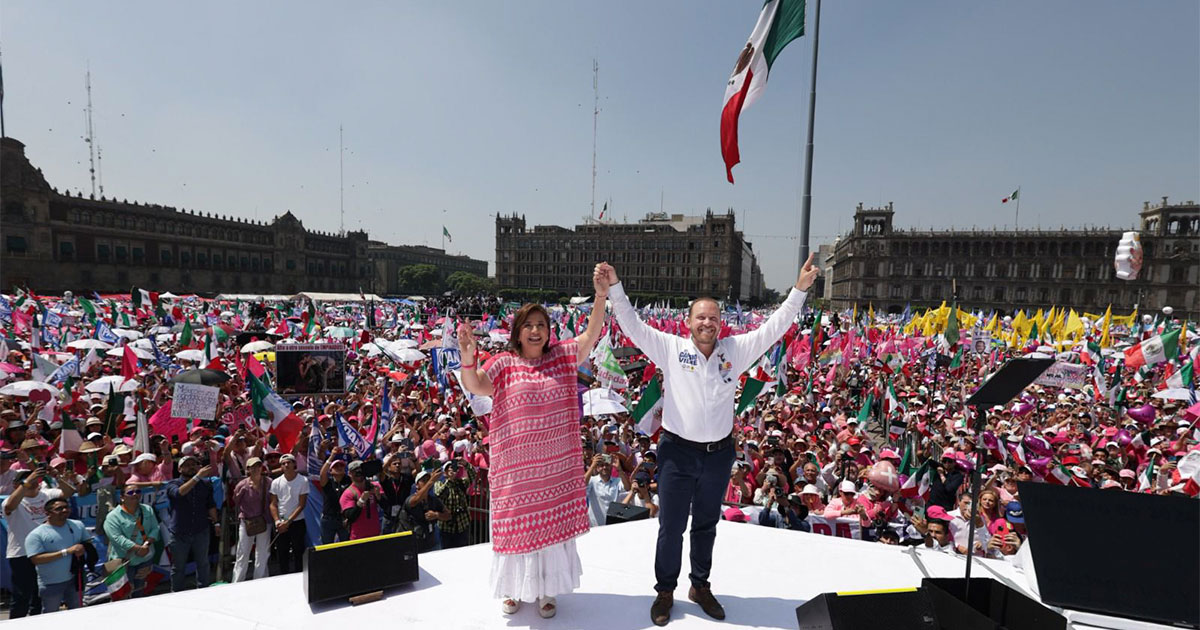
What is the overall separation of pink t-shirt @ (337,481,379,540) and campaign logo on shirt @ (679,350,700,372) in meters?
3.74

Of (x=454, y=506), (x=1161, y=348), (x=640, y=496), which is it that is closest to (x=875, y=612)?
(x=640, y=496)

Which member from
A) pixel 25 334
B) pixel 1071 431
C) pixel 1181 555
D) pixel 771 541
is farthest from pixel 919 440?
pixel 25 334

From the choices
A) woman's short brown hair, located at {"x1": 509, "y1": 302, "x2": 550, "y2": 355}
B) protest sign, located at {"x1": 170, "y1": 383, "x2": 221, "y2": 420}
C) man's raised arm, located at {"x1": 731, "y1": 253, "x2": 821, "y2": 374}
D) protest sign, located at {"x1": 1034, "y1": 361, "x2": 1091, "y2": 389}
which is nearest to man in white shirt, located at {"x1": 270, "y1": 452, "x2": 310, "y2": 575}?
protest sign, located at {"x1": 170, "y1": 383, "x2": 221, "y2": 420}

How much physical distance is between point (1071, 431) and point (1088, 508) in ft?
27.9

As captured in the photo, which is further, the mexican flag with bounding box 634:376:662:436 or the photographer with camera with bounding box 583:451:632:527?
the mexican flag with bounding box 634:376:662:436

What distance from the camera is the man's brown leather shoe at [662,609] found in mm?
2492

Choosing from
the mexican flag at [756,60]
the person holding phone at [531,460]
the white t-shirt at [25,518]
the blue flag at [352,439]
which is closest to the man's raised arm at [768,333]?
the person holding phone at [531,460]

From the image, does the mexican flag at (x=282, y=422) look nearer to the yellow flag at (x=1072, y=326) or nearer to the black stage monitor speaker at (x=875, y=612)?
the black stage monitor speaker at (x=875, y=612)

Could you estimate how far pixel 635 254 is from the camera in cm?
10088

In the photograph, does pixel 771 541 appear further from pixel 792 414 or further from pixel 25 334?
pixel 25 334

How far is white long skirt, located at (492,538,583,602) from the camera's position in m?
2.48

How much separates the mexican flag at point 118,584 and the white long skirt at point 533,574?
3.91m

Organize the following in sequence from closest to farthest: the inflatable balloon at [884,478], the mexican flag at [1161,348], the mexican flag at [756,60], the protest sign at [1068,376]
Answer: the mexican flag at [756,60] < the inflatable balloon at [884,478] < the protest sign at [1068,376] < the mexican flag at [1161,348]

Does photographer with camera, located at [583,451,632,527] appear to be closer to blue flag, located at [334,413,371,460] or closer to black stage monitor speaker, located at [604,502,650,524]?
black stage monitor speaker, located at [604,502,650,524]
